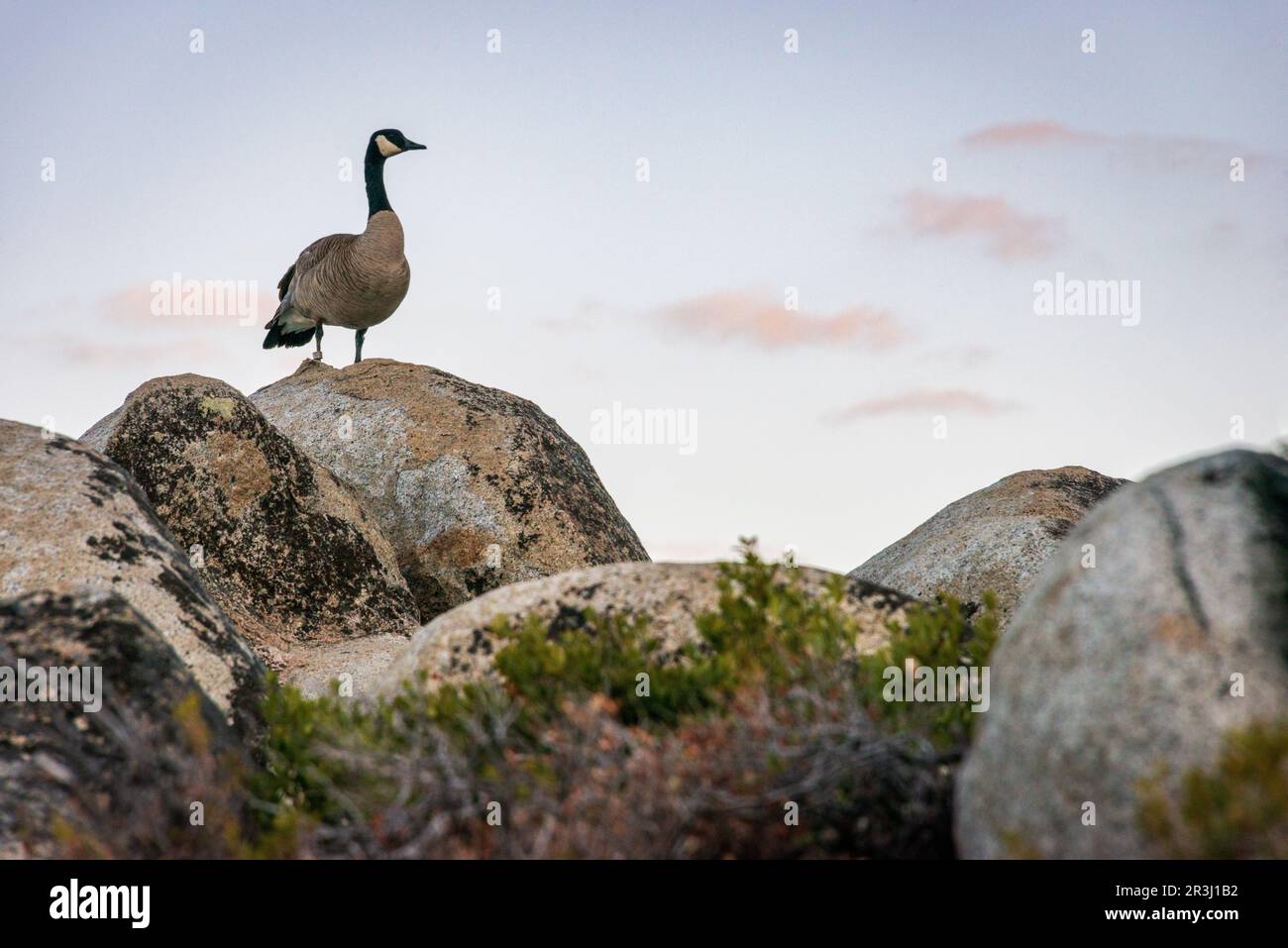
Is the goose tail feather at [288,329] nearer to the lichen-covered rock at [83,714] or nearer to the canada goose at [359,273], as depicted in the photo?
the canada goose at [359,273]

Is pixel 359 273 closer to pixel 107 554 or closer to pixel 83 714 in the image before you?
pixel 107 554

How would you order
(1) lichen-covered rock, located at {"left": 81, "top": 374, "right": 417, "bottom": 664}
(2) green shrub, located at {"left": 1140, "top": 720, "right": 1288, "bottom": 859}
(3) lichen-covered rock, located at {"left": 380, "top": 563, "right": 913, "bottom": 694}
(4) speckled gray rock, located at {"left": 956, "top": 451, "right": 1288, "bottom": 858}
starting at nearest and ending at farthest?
1. (2) green shrub, located at {"left": 1140, "top": 720, "right": 1288, "bottom": 859}
2. (4) speckled gray rock, located at {"left": 956, "top": 451, "right": 1288, "bottom": 858}
3. (3) lichen-covered rock, located at {"left": 380, "top": 563, "right": 913, "bottom": 694}
4. (1) lichen-covered rock, located at {"left": 81, "top": 374, "right": 417, "bottom": 664}

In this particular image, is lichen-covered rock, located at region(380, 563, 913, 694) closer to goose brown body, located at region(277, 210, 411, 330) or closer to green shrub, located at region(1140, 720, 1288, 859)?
green shrub, located at region(1140, 720, 1288, 859)

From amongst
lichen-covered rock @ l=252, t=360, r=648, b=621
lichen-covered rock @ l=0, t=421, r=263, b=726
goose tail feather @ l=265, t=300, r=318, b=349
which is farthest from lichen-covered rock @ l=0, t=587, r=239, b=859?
goose tail feather @ l=265, t=300, r=318, b=349

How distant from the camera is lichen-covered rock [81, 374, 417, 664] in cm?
1551

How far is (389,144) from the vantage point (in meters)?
22.3

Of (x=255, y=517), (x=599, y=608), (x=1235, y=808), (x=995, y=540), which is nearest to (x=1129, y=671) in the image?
(x=1235, y=808)

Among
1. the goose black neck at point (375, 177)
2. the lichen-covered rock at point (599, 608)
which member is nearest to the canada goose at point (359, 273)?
the goose black neck at point (375, 177)

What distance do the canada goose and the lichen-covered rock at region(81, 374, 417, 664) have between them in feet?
14.8

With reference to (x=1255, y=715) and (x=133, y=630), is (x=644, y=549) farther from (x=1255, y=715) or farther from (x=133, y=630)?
(x=1255, y=715)

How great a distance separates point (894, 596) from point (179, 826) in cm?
484

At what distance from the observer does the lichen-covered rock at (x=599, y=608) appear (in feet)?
27.1

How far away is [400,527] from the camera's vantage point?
17.8m

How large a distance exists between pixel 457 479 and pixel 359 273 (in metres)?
4.71
